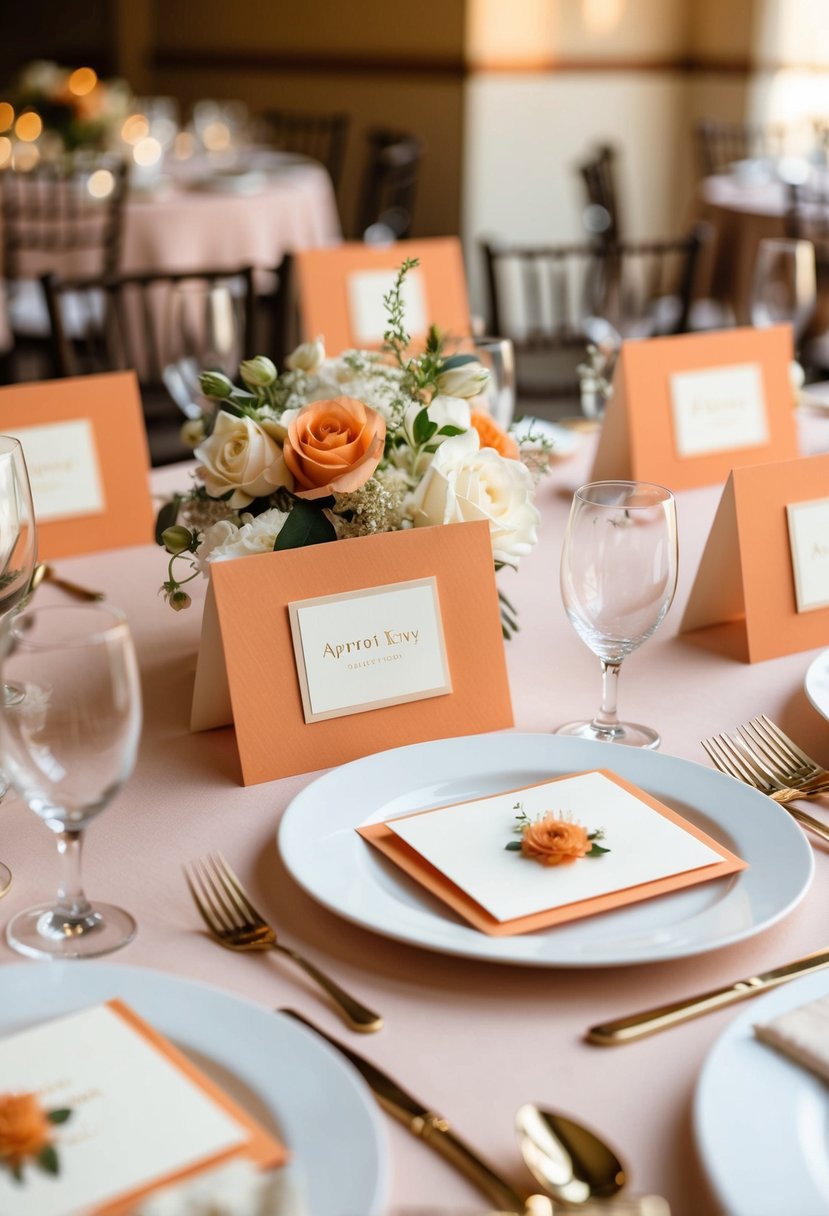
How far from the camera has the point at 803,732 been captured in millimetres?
1173

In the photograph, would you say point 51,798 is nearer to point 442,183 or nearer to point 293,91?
point 442,183

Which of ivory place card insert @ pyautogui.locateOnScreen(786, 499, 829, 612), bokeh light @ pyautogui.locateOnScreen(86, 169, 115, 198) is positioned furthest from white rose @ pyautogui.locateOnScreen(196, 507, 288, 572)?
bokeh light @ pyautogui.locateOnScreen(86, 169, 115, 198)

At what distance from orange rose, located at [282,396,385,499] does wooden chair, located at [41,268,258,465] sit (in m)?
0.92

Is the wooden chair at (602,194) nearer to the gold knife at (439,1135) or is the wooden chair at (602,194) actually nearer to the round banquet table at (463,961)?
the round banquet table at (463,961)

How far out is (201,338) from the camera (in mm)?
2059

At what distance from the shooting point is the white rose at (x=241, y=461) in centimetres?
114

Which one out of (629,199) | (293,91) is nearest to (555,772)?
(629,199)

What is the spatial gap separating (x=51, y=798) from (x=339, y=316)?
1735mm

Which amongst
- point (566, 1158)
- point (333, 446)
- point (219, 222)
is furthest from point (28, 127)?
point (566, 1158)

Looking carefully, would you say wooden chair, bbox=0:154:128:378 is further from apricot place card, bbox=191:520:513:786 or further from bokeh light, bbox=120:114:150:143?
apricot place card, bbox=191:520:513:786

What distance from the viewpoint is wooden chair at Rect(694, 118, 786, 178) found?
5.86m

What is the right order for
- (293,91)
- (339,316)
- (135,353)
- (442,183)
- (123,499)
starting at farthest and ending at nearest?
(293,91) < (442,183) < (135,353) < (339,316) < (123,499)

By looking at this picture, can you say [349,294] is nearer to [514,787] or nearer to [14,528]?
[14,528]

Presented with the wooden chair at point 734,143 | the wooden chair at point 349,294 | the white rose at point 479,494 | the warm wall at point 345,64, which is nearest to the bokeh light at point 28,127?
the warm wall at point 345,64
